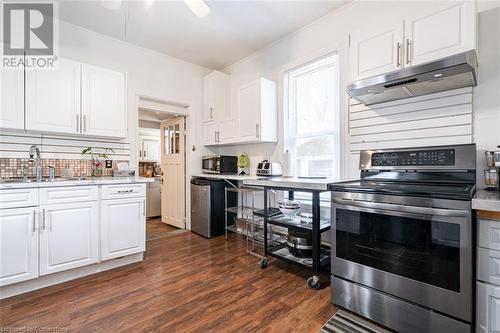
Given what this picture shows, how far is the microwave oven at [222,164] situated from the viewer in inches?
152

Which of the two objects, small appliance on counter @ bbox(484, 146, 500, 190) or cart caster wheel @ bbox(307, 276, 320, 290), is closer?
small appliance on counter @ bbox(484, 146, 500, 190)

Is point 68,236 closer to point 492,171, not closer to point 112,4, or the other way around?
point 112,4

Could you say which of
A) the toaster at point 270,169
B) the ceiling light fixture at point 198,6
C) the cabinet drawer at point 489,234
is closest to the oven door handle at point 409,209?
the cabinet drawer at point 489,234

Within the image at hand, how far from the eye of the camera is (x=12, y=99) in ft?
7.82

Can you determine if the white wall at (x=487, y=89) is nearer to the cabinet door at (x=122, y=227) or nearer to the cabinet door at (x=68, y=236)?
the cabinet door at (x=122, y=227)

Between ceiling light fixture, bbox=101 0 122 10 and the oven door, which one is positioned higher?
ceiling light fixture, bbox=101 0 122 10

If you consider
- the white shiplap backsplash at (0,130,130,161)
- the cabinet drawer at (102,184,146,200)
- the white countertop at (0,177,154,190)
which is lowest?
the cabinet drawer at (102,184,146,200)

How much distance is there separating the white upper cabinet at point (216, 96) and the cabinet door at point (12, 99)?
7.97ft

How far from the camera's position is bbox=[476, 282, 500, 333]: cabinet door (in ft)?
4.28

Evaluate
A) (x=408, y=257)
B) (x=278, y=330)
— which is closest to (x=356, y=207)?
(x=408, y=257)

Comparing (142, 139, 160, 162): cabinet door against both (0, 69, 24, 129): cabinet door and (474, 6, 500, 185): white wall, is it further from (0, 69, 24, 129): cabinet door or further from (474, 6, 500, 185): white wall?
(474, 6, 500, 185): white wall

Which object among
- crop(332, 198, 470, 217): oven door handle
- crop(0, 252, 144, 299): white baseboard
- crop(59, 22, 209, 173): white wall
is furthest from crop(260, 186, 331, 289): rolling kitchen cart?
crop(59, 22, 209, 173): white wall

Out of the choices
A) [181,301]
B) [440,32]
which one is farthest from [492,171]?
[181,301]

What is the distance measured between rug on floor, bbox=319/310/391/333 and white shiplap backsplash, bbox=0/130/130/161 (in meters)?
3.20
